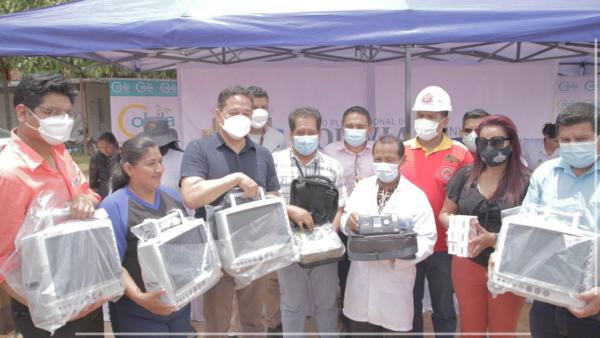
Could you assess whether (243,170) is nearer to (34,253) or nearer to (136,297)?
(136,297)

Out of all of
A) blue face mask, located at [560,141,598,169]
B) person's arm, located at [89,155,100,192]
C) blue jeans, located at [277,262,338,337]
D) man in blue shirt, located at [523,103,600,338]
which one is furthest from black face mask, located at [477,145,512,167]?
person's arm, located at [89,155,100,192]

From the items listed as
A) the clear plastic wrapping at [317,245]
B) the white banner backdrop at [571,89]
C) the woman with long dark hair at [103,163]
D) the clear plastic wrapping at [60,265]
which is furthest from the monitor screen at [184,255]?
the white banner backdrop at [571,89]

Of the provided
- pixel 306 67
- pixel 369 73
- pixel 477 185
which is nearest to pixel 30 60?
pixel 306 67

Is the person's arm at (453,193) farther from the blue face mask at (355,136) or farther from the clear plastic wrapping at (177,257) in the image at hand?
the clear plastic wrapping at (177,257)

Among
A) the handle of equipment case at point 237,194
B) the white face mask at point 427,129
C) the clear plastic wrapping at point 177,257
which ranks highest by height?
the white face mask at point 427,129

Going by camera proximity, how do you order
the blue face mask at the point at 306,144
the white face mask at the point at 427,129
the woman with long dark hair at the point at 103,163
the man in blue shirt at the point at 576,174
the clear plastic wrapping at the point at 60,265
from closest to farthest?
the clear plastic wrapping at the point at 60,265
the man in blue shirt at the point at 576,174
the blue face mask at the point at 306,144
the white face mask at the point at 427,129
the woman with long dark hair at the point at 103,163

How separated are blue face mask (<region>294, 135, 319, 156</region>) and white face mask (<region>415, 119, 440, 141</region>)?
2.41 feet

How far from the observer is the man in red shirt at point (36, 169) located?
1786 mm

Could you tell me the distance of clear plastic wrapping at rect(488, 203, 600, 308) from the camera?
1791mm

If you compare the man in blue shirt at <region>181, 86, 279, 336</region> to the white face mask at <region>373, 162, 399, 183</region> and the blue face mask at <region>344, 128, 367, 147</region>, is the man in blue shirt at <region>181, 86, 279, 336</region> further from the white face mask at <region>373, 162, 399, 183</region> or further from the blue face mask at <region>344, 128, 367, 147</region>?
the blue face mask at <region>344, 128, 367, 147</region>

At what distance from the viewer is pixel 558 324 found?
6.99 feet

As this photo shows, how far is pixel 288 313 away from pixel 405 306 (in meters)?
0.77

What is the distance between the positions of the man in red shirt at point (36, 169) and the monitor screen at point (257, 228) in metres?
0.63

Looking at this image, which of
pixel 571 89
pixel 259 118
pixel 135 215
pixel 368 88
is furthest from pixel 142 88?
pixel 571 89
